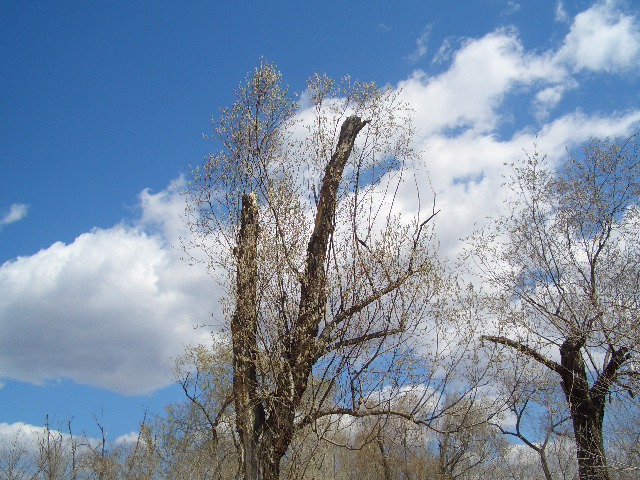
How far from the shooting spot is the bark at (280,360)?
27.5ft

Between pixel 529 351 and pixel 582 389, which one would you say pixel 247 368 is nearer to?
pixel 529 351

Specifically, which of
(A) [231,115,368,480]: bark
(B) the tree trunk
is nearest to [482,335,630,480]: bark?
(B) the tree trunk

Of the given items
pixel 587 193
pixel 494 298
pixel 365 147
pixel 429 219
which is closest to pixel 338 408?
pixel 429 219

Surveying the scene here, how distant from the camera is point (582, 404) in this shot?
1144 cm

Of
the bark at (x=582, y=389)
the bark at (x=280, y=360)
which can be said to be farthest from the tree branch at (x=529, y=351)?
the bark at (x=280, y=360)

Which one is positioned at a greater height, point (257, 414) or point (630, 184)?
point (630, 184)

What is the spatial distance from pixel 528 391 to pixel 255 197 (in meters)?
7.37

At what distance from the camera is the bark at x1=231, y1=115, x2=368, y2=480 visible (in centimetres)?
839

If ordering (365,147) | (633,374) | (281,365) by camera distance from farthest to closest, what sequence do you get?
(633,374) → (365,147) → (281,365)

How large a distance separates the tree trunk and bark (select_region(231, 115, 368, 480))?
557 centimetres

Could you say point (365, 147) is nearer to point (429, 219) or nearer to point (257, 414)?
point (429, 219)

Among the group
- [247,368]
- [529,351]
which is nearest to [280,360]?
[247,368]

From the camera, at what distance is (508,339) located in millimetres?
11641

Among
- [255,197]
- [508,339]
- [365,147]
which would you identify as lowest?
[508,339]
